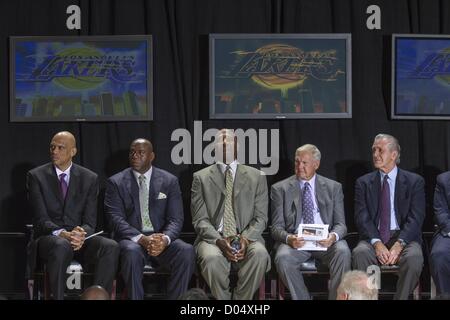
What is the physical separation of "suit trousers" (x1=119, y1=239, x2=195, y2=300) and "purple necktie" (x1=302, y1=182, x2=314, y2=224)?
98 cm

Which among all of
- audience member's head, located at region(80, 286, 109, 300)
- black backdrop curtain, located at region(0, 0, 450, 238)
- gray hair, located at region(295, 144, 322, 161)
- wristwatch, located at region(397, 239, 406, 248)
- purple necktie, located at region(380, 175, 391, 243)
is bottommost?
audience member's head, located at region(80, 286, 109, 300)

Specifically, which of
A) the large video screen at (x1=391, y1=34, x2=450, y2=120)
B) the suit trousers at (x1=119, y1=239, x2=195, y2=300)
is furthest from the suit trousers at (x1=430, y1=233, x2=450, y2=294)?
the suit trousers at (x1=119, y1=239, x2=195, y2=300)

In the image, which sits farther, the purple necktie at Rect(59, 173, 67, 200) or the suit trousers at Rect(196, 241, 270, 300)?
the purple necktie at Rect(59, 173, 67, 200)

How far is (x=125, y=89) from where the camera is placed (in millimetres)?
7586

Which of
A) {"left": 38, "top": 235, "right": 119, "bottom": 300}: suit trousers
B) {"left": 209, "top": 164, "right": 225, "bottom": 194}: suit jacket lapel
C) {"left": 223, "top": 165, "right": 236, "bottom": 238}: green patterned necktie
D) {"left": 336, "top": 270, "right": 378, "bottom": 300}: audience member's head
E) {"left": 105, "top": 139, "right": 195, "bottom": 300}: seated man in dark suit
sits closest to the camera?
{"left": 336, "top": 270, "right": 378, "bottom": 300}: audience member's head

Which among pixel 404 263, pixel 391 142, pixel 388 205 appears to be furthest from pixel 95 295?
pixel 391 142

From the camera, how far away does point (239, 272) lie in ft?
21.5

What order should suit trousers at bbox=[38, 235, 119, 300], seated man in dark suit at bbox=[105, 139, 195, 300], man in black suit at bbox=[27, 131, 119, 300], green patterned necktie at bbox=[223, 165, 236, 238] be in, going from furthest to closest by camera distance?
green patterned necktie at bbox=[223, 165, 236, 238], seated man in dark suit at bbox=[105, 139, 195, 300], man in black suit at bbox=[27, 131, 119, 300], suit trousers at bbox=[38, 235, 119, 300]

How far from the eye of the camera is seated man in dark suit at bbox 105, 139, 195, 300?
21.9ft

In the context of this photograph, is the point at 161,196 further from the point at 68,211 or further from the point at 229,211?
the point at 68,211

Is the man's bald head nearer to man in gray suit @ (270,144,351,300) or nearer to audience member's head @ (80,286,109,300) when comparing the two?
man in gray suit @ (270,144,351,300)

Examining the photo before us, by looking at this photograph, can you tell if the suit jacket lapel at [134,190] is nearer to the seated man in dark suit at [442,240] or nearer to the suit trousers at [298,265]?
the suit trousers at [298,265]

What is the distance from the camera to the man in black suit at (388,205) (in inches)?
266

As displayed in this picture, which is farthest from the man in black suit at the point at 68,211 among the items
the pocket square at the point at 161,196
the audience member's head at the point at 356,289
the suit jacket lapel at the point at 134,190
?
the audience member's head at the point at 356,289
